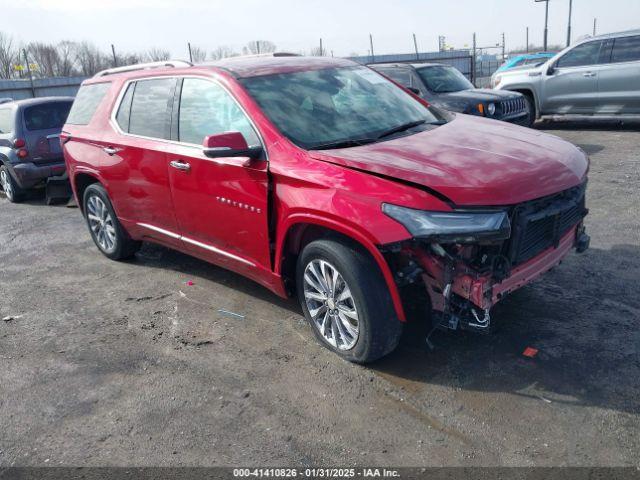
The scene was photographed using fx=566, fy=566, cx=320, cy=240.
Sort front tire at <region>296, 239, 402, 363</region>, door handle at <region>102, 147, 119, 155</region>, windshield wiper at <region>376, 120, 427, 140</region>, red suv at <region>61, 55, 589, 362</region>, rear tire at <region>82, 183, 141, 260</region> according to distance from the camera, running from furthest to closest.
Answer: rear tire at <region>82, 183, 141, 260</region> → door handle at <region>102, 147, 119, 155</region> → windshield wiper at <region>376, 120, 427, 140</region> → front tire at <region>296, 239, 402, 363</region> → red suv at <region>61, 55, 589, 362</region>

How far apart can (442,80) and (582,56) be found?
314 cm

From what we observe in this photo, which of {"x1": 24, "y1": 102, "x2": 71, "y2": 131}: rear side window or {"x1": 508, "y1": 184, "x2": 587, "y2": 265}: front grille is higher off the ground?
{"x1": 24, "y1": 102, "x2": 71, "y2": 131}: rear side window

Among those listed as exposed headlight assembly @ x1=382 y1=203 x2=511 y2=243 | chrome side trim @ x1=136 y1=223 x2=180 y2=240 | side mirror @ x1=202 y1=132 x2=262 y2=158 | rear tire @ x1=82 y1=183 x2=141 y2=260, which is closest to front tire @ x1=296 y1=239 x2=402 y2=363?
exposed headlight assembly @ x1=382 y1=203 x2=511 y2=243

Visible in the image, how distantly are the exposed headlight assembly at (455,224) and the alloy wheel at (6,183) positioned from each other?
336 inches

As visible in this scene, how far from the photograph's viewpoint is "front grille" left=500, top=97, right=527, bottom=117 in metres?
9.71

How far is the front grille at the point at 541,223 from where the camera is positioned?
10.5ft

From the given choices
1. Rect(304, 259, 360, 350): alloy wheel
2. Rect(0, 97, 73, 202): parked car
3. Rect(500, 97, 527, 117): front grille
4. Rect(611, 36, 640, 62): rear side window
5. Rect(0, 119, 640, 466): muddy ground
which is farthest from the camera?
Rect(611, 36, 640, 62): rear side window

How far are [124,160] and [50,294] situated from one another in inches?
58.3

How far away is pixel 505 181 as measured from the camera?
318cm

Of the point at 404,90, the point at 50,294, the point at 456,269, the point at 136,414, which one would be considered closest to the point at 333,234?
the point at 456,269

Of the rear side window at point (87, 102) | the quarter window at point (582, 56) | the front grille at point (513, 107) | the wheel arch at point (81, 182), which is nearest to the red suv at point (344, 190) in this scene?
the rear side window at point (87, 102)

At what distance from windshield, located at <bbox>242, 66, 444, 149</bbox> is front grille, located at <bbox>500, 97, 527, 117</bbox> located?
555 cm

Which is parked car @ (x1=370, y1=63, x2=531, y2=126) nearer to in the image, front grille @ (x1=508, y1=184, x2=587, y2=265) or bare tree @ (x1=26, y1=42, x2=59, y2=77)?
front grille @ (x1=508, y1=184, x2=587, y2=265)

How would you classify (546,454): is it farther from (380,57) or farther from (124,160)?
(380,57)
